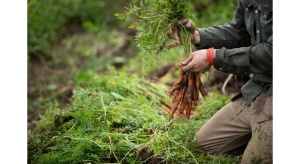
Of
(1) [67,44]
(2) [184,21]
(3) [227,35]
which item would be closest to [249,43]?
→ (3) [227,35]

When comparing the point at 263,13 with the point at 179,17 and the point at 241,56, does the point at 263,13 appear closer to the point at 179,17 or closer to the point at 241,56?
the point at 241,56

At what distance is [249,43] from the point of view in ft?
11.7

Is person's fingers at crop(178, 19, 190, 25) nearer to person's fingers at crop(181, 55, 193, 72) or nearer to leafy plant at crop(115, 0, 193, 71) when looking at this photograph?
leafy plant at crop(115, 0, 193, 71)

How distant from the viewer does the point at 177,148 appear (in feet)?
11.1

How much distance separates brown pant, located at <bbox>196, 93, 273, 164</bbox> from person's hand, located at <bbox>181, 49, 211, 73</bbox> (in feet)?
1.31

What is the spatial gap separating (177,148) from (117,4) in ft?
17.6

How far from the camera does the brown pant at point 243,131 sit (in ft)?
10.3

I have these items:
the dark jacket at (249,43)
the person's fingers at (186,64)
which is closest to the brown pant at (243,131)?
the dark jacket at (249,43)

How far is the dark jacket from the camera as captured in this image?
3039mm

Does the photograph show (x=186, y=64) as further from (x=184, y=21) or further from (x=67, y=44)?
(x=67, y=44)

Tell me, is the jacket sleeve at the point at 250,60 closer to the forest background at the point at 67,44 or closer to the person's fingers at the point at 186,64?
the person's fingers at the point at 186,64

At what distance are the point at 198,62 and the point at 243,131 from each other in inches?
23.0
